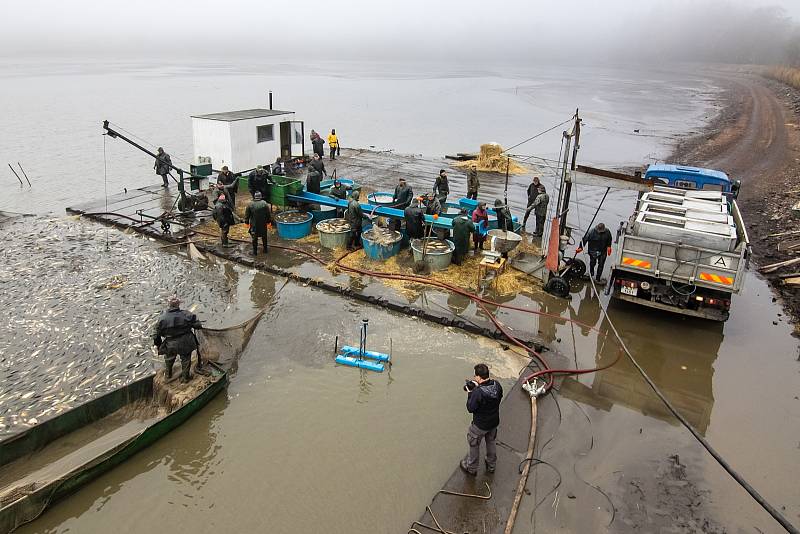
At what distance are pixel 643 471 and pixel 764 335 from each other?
19.7 feet

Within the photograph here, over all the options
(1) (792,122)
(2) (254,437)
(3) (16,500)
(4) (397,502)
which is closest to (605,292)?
(4) (397,502)

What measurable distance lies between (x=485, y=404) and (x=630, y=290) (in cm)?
606

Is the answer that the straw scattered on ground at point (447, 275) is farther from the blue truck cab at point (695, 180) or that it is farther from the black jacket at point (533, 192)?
the blue truck cab at point (695, 180)

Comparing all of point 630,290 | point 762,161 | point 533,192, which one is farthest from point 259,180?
point 762,161

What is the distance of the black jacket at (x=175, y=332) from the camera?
834 cm

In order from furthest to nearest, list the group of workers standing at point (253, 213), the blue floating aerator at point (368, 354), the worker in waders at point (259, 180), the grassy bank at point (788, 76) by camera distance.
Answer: the grassy bank at point (788, 76) < the worker in waders at point (259, 180) < the group of workers standing at point (253, 213) < the blue floating aerator at point (368, 354)

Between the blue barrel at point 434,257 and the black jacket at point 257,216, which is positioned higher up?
the black jacket at point 257,216

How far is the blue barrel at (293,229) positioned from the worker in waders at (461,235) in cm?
463

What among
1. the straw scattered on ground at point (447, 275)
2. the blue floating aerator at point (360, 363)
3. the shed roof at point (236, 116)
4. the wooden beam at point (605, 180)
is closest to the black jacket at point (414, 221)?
the straw scattered on ground at point (447, 275)

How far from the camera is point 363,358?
32.5 ft

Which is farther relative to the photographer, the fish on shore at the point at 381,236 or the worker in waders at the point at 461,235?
the fish on shore at the point at 381,236

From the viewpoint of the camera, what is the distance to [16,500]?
6.33 metres

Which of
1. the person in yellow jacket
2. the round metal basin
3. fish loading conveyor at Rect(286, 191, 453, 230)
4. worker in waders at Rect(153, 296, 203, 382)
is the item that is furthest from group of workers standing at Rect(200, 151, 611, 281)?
the person in yellow jacket

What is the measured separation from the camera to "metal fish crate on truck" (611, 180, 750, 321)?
33.4ft
